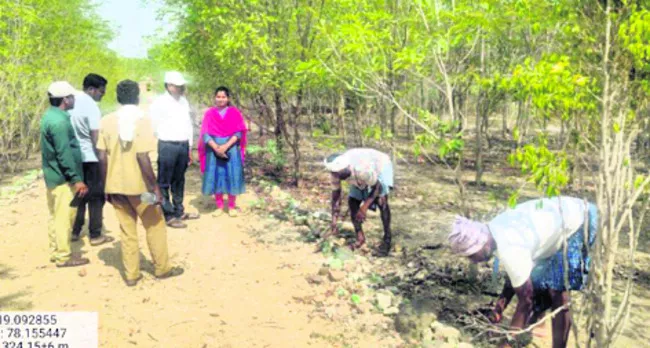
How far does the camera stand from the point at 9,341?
3346 millimetres

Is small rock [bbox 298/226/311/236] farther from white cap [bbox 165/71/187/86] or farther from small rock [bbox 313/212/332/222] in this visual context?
white cap [bbox 165/71/187/86]

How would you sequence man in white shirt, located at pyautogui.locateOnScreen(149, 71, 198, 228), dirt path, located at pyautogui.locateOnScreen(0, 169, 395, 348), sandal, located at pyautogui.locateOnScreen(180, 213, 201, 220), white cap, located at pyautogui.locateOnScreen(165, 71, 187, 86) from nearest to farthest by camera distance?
dirt path, located at pyautogui.locateOnScreen(0, 169, 395, 348) → white cap, located at pyautogui.locateOnScreen(165, 71, 187, 86) → man in white shirt, located at pyautogui.locateOnScreen(149, 71, 198, 228) → sandal, located at pyautogui.locateOnScreen(180, 213, 201, 220)

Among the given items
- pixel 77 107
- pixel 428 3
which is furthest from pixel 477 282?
pixel 77 107

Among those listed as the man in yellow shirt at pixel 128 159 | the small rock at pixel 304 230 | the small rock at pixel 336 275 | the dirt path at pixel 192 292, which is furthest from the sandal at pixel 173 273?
the small rock at pixel 304 230

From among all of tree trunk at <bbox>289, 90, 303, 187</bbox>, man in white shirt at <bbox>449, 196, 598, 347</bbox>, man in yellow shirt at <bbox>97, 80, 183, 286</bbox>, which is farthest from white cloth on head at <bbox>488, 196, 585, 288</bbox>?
tree trunk at <bbox>289, 90, 303, 187</bbox>

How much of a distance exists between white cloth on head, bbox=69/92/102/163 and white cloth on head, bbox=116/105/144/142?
3.81ft

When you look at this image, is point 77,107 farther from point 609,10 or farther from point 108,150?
point 609,10

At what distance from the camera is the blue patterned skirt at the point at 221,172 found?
20.9 feet

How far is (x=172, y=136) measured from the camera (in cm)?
584

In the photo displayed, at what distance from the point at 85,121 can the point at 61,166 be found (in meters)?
0.83

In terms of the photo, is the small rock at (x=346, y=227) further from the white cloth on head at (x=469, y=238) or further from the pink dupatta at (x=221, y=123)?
the white cloth on head at (x=469, y=238)

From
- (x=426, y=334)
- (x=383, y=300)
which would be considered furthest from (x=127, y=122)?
(x=426, y=334)

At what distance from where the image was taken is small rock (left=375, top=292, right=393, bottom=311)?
4.17 m

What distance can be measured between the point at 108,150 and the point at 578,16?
3.65 meters
